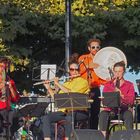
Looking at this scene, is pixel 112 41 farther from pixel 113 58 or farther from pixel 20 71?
pixel 113 58

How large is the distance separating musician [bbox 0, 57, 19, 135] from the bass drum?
137 cm

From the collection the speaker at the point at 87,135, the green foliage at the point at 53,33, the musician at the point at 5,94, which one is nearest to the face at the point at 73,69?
the musician at the point at 5,94

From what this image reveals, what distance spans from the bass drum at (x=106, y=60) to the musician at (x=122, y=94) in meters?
0.44

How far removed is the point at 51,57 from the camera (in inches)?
539

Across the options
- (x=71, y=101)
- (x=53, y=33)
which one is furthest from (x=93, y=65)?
(x=53, y=33)

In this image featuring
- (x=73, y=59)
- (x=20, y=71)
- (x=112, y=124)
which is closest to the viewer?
(x=112, y=124)

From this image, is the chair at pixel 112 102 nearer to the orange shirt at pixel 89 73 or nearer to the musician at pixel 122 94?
the musician at pixel 122 94

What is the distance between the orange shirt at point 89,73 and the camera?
9047mm

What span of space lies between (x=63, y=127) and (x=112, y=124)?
1.28 meters

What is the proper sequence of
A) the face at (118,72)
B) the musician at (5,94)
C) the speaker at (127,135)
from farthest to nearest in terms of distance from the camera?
the musician at (5,94)
the face at (118,72)
the speaker at (127,135)

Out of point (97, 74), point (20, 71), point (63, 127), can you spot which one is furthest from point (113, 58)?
point (20, 71)

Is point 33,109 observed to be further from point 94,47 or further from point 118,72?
point 118,72

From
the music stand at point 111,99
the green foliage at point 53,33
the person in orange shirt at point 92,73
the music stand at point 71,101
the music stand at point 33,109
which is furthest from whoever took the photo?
the green foliage at point 53,33

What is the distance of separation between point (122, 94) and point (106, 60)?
92cm
